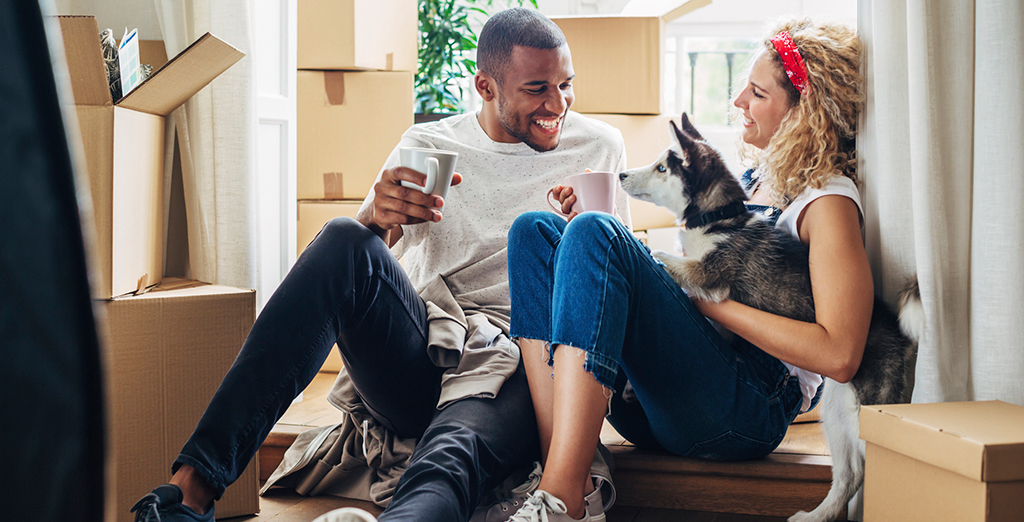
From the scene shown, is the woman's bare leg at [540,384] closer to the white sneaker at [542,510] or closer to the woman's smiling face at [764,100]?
the white sneaker at [542,510]

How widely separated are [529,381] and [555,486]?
23 cm

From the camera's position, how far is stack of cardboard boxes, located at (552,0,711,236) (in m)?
2.41

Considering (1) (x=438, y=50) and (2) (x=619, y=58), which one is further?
(1) (x=438, y=50)

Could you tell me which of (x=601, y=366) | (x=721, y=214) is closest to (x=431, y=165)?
(x=601, y=366)

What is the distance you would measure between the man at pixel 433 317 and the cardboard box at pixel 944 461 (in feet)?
1.86

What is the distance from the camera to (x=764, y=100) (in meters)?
1.21

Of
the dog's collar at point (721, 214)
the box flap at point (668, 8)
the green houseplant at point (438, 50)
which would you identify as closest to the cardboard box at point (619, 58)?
the box flap at point (668, 8)

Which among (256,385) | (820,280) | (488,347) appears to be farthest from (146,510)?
(820,280)

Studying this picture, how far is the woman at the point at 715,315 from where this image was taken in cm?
105

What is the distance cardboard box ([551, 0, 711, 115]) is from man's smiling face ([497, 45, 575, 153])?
0.91m

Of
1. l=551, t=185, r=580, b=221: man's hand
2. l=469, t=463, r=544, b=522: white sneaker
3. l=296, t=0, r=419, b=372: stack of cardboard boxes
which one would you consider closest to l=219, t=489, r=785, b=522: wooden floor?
l=469, t=463, r=544, b=522: white sneaker

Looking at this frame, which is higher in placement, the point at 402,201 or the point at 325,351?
the point at 402,201

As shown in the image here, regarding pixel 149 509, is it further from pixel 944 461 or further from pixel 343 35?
pixel 343 35

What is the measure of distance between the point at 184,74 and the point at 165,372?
57cm
